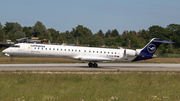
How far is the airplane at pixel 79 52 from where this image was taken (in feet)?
95.1

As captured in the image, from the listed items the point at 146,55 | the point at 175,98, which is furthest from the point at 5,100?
the point at 146,55

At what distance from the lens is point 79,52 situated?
30.0 meters

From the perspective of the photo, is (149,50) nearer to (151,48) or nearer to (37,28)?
(151,48)

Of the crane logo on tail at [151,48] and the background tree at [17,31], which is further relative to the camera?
the background tree at [17,31]

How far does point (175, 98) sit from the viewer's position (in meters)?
11.1

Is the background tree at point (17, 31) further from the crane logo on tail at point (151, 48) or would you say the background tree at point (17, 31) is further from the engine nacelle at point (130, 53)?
the crane logo on tail at point (151, 48)

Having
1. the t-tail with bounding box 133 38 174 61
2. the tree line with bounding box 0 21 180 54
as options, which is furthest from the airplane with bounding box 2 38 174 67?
the tree line with bounding box 0 21 180 54

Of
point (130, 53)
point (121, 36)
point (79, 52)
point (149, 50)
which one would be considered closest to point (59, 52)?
point (79, 52)

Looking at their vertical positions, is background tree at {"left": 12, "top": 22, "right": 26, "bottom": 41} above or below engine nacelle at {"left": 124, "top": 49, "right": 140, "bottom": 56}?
above

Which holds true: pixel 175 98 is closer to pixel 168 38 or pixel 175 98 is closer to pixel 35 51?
pixel 35 51

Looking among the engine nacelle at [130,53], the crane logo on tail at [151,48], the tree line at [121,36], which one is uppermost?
the tree line at [121,36]

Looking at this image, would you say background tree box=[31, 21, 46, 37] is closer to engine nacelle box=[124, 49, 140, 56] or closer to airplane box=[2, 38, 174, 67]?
airplane box=[2, 38, 174, 67]

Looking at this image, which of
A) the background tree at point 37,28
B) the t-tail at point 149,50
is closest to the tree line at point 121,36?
the background tree at point 37,28

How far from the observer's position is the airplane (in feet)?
95.1
